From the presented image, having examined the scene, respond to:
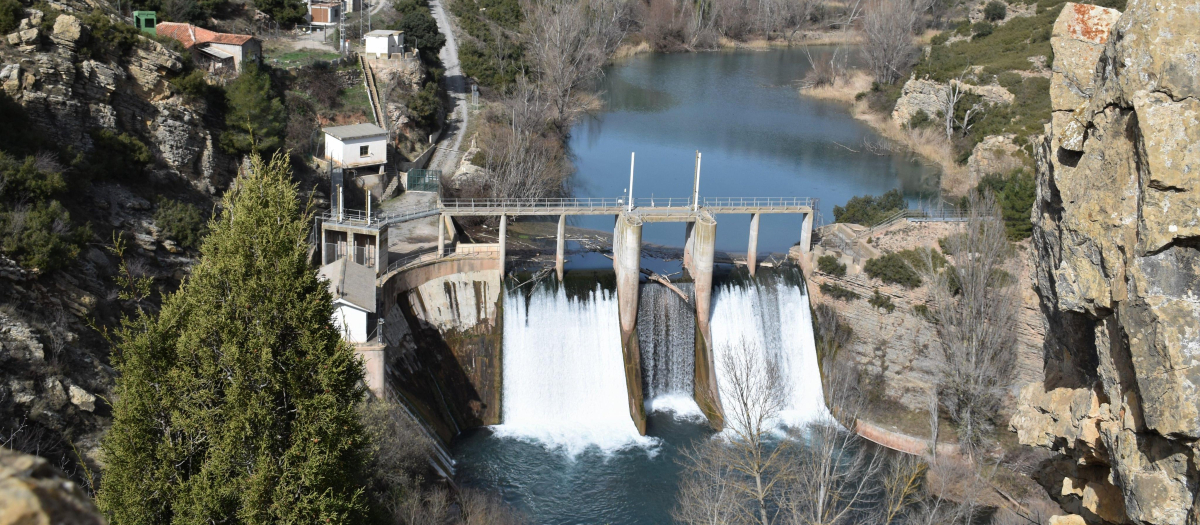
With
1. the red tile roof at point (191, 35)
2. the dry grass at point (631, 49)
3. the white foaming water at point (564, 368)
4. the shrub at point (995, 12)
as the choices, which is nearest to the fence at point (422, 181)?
the red tile roof at point (191, 35)

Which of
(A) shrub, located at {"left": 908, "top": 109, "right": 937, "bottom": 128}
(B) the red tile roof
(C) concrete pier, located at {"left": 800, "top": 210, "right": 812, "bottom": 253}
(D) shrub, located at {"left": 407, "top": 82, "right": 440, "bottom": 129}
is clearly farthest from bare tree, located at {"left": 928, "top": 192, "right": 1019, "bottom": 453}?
(B) the red tile roof

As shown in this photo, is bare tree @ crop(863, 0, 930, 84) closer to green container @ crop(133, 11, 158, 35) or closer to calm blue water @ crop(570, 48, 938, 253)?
calm blue water @ crop(570, 48, 938, 253)

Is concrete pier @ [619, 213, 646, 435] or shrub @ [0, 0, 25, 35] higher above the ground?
shrub @ [0, 0, 25, 35]

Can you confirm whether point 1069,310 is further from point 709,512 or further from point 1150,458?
point 709,512

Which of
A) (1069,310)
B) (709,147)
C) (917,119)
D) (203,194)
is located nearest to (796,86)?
(917,119)

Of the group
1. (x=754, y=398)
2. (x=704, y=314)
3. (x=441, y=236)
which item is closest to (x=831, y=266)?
(x=704, y=314)
